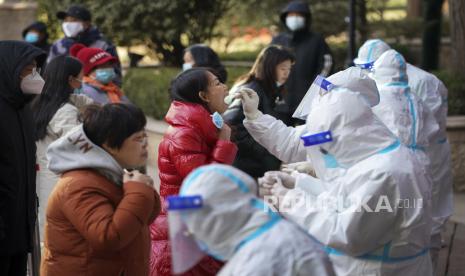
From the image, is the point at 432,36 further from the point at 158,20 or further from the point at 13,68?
the point at 13,68

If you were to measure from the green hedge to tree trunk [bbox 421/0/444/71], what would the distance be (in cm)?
424

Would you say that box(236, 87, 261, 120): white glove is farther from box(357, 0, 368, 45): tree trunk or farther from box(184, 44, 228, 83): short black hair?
box(357, 0, 368, 45): tree trunk

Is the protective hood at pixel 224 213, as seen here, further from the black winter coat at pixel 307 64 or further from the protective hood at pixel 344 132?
the black winter coat at pixel 307 64

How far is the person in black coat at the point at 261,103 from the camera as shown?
6.84 meters

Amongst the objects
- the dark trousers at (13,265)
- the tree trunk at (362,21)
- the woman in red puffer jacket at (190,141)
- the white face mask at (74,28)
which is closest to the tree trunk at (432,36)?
the tree trunk at (362,21)

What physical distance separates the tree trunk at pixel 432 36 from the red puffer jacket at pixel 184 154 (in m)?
11.4

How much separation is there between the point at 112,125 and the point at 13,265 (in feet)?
4.34

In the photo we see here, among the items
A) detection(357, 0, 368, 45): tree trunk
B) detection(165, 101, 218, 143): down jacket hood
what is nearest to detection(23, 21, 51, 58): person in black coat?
detection(357, 0, 368, 45): tree trunk

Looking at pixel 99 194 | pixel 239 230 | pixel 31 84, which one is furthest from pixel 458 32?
pixel 239 230

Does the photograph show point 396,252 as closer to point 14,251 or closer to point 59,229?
point 59,229

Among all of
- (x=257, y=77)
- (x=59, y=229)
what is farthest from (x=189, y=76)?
(x=257, y=77)

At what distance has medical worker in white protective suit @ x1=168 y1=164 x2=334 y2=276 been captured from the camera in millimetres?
3008

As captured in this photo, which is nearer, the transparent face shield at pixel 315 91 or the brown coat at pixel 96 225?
the brown coat at pixel 96 225

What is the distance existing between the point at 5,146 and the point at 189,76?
1.13 metres
